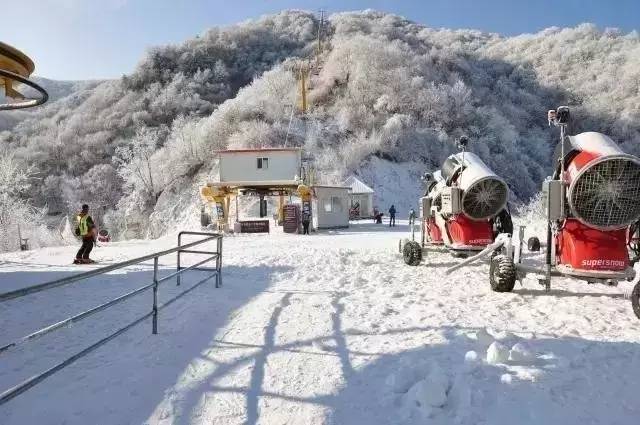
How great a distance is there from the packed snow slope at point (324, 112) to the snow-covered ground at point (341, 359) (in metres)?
34.9

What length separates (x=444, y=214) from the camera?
10.3m

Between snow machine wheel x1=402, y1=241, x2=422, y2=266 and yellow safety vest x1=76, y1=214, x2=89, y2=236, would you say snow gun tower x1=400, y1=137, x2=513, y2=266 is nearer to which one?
snow machine wheel x1=402, y1=241, x2=422, y2=266

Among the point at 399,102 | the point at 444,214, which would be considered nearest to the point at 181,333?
the point at 444,214

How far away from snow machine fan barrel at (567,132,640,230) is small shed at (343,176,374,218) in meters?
29.3

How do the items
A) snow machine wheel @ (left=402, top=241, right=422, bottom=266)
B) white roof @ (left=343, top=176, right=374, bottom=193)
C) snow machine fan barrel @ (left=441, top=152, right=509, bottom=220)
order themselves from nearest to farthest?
snow machine fan barrel @ (left=441, top=152, right=509, bottom=220) → snow machine wheel @ (left=402, top=241, right=422, bottom=266) → white roof @ (left=343, top=176, right=374, bottom=193)

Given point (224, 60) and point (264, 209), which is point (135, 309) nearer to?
point (264, 209)

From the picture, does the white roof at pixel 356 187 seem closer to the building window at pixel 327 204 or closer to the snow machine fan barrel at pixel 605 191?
the building window at pixel 327 204

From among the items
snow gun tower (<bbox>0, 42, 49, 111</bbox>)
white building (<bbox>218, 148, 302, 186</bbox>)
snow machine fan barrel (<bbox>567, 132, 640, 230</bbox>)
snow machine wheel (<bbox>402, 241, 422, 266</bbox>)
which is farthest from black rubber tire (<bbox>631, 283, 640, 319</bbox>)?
white building (<bbox>218, 148, 302, 186</bbox>)

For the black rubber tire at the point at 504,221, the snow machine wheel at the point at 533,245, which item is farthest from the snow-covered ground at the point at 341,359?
the snow machine wheel at the point at 533,245

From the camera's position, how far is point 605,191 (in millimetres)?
6242

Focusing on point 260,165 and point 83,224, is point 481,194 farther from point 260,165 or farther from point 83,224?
point 260,165

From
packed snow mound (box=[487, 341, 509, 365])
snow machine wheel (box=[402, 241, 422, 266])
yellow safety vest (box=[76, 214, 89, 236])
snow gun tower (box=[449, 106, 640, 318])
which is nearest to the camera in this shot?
packed snow mound (box=[487, 341, 509, 365])

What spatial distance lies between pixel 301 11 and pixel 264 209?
8640 centimetres

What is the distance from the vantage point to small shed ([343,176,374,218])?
35781mm
